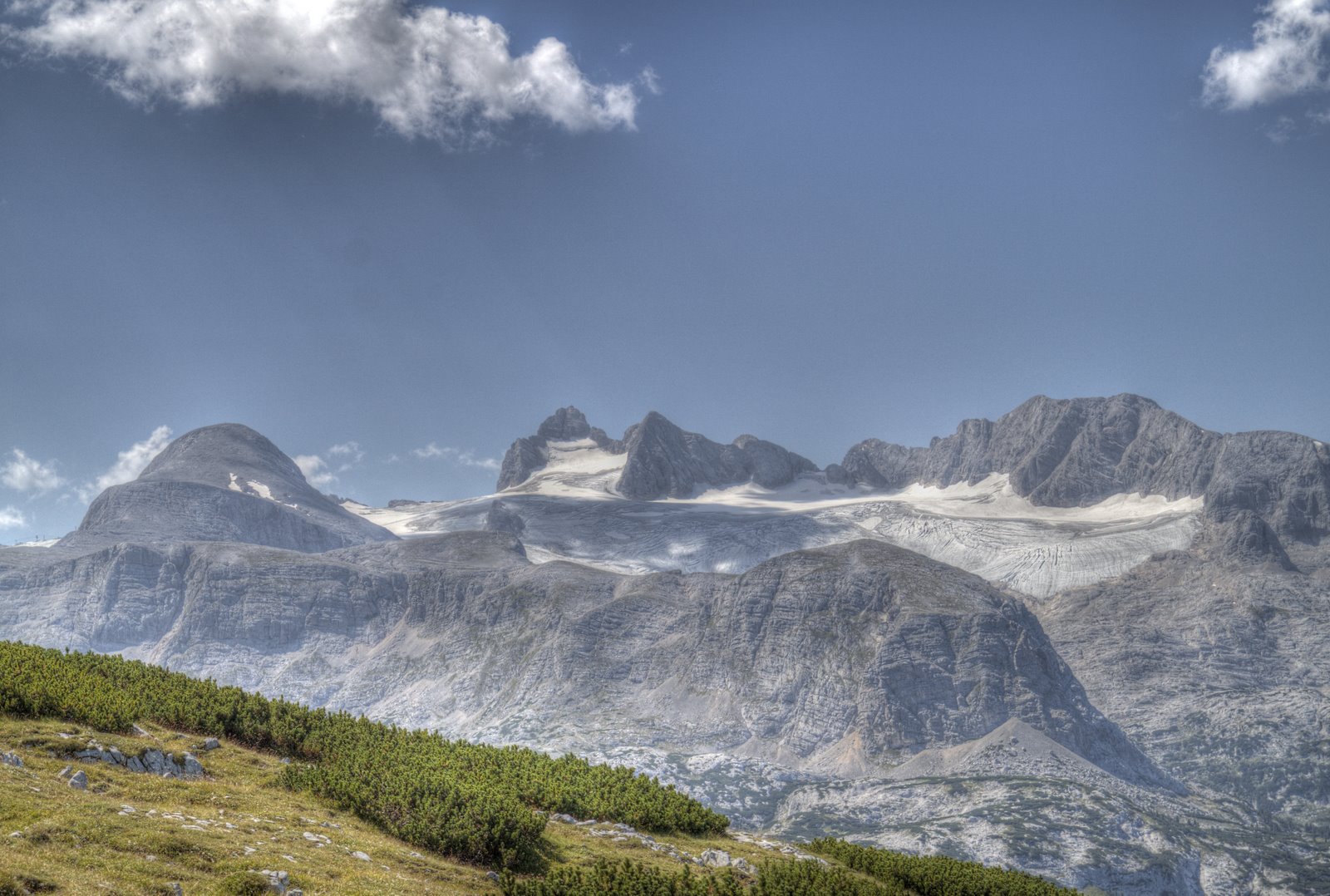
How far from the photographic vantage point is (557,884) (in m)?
34.8

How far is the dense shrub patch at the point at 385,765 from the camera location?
4069cm

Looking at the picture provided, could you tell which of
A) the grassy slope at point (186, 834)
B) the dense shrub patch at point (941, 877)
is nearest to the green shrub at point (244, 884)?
the grassy slope at point (186, 834)

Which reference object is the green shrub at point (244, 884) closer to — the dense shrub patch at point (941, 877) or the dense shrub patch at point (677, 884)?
the dense shrub patch at point (677, 884)

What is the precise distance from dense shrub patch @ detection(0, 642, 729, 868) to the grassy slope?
1.12m

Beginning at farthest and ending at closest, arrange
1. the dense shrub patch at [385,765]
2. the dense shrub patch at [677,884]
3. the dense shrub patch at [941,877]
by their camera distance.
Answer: the dense shrub patch at [941,877] < the dense shrub patch at [385,765] < the dense shrub patch at [677,884]

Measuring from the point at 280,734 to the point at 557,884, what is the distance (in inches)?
911

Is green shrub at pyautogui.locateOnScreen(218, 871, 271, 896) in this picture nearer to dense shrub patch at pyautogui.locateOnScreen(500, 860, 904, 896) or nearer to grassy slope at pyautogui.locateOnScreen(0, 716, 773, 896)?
grassy slope at pyautogui.locateOnScreen(0, 716, 773, 896)

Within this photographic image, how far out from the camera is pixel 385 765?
48062 millimetres

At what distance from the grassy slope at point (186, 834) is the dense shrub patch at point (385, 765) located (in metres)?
1.12

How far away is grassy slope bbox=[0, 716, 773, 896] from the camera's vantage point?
2797 cm

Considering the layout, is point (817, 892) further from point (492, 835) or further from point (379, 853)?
point (379, 853)

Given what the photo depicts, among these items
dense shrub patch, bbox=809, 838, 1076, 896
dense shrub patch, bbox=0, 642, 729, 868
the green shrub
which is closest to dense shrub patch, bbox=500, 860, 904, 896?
dense shrub patch, bbox=0, 642, 729, 868

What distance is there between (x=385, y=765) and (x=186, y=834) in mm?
17023

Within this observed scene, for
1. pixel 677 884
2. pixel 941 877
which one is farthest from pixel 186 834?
pixel 941 877
